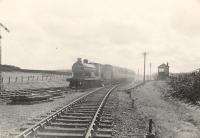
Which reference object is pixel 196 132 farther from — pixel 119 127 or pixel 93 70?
pixel 93 70

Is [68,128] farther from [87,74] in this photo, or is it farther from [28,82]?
[28,82]

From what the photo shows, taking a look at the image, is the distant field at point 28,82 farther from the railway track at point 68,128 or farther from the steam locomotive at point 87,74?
the railway track at point 68,128

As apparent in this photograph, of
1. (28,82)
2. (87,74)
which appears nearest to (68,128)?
(87,74)

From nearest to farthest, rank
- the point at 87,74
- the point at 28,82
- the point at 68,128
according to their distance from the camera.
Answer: the point at 68,128
the point at 87,74
the point at 28,82

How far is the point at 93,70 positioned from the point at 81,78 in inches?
185

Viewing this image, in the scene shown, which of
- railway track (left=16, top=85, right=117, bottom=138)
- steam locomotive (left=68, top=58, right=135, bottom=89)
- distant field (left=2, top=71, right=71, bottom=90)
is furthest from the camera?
steam locomotive (left=68, top=58, right=135, bottom=89)

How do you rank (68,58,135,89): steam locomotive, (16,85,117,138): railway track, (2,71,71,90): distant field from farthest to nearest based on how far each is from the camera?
1. (68,58,135,89): steam locomotive
2. (2,71,71,90): distant field
3. (16,85,117,138): railway track

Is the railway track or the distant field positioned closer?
the railway track

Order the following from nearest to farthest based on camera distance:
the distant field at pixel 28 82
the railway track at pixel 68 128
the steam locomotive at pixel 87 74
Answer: the railway track at pixel 68 128 < the distant field at pixel 28 82 < the steam locomotive at pixel 87 74

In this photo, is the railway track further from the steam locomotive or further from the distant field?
the steam locomotive

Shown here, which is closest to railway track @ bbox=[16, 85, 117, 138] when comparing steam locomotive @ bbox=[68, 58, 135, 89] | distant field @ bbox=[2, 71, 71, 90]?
distant field @ bbox=[2, 71, 71, 90]

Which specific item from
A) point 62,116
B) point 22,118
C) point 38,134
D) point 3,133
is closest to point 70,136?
point 38,134

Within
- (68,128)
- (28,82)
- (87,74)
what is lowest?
(68,128)

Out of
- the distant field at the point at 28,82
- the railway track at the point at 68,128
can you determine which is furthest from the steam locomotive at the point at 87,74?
the railway track at the point at 68,128
